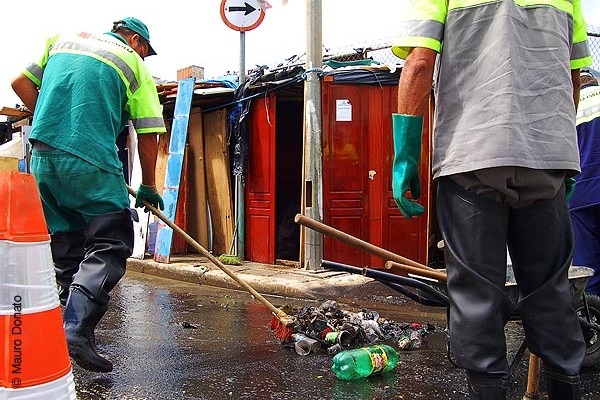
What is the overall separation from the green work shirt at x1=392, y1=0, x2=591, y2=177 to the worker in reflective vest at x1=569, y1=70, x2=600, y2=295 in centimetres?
165

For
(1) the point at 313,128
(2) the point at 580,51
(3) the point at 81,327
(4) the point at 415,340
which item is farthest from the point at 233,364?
(1) the point at 313,128

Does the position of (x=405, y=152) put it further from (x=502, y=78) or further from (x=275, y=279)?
(x=275, y=279)

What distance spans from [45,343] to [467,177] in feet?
5.15

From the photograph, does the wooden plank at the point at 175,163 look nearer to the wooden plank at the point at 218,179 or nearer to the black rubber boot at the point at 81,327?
the wooden plank at the point at 218,179

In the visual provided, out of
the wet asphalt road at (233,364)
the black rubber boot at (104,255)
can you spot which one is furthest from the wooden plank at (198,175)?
the black rubber boot at (104,255)

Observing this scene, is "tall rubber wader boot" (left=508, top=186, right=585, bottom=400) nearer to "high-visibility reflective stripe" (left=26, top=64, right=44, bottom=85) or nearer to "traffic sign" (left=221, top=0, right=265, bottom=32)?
"high-visibility reflective stripe" (left=26, top=64, right=44, bottom=85)

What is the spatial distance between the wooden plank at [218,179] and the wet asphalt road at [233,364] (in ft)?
9.92

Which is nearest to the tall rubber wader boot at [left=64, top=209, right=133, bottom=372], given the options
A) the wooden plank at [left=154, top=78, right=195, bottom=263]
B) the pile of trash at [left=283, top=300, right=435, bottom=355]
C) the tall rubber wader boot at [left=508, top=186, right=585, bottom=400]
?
the pile of trash at [left=283, top=300, right=435, bottom=355]

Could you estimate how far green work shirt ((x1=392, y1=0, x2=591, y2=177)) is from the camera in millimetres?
2143

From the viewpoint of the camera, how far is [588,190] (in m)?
3.75

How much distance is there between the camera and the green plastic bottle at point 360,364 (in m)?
3.59

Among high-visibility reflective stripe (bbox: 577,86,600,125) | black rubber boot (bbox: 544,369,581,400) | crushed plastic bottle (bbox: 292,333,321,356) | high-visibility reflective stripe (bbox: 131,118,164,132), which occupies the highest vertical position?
high-visibility reflective stripe (bbox: 577,86,600,125)

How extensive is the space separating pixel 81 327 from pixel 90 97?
1252 mm

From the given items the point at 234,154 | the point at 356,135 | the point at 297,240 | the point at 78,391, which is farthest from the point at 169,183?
the point at 78,391
